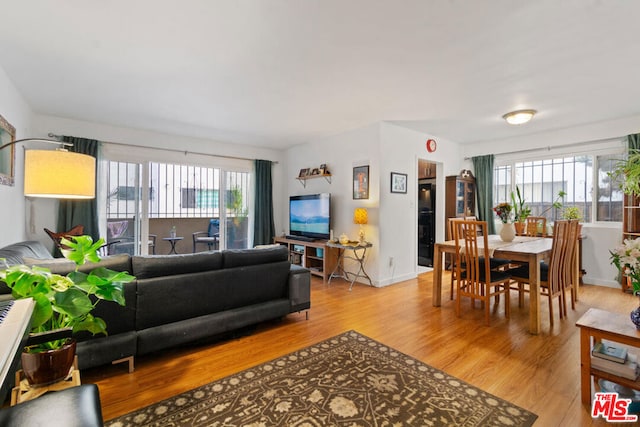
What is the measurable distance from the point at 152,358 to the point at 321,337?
136 centimetres

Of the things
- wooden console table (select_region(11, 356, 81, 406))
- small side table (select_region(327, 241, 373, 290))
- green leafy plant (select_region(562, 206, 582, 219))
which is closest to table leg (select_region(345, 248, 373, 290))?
small side table (select_region(327, 241, 373, 290))

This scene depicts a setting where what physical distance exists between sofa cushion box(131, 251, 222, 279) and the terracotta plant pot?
0.73m

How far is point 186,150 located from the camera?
5086 mm

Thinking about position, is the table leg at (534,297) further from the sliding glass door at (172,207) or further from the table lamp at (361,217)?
the sliding glass door at (172,207)

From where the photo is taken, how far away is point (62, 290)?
1397mm

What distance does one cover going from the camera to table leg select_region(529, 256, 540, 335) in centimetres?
267

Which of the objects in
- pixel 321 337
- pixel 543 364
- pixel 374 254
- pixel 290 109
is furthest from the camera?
pixel 374 254

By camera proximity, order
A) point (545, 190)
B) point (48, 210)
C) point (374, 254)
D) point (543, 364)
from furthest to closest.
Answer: point (545, 190) < point (374, 254) < point (48, 210) < point (543, 364)

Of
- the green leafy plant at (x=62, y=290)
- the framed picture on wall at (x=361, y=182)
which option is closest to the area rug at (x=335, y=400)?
the green leafy plant at (x=62, y=290)

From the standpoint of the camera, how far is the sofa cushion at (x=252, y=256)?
2.54 metres

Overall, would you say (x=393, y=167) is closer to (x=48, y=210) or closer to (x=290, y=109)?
(x=290, y=109)

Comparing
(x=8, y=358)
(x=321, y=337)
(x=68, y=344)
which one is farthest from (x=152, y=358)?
(x=8, y=358)

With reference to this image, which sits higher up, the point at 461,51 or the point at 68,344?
the point at 461,51

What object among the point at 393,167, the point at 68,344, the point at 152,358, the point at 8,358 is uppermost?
the point at 393,167
